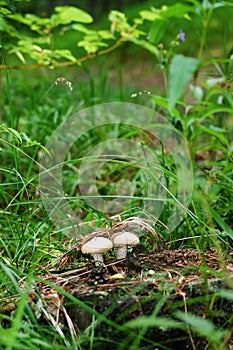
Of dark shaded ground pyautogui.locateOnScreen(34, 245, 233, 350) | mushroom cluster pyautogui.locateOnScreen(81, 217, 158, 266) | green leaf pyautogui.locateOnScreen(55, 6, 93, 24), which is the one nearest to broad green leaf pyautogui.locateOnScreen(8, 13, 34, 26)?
green leaf pyautogui.locateOnScreen(55, 6, 93, 24)

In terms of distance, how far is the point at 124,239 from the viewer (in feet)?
4.92

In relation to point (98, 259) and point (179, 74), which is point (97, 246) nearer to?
point (98, 259)

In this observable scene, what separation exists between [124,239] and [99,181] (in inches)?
58.0

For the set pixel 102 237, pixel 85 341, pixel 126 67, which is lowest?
pixel 126 67

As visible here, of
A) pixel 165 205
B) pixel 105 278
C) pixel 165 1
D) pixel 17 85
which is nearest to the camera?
pixel 105 278

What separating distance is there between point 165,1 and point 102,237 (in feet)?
21.5

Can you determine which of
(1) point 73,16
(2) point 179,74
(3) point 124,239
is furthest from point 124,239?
(1) point 73,16

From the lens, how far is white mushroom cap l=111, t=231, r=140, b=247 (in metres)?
1.50

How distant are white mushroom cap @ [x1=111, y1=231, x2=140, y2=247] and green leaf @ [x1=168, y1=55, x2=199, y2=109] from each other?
0.50 m

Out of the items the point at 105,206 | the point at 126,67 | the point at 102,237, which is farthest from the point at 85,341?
the point at 126,67

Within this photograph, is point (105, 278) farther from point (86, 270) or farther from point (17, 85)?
point (17, 85)

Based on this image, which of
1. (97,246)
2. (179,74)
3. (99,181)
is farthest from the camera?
(99,181)

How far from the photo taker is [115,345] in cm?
127

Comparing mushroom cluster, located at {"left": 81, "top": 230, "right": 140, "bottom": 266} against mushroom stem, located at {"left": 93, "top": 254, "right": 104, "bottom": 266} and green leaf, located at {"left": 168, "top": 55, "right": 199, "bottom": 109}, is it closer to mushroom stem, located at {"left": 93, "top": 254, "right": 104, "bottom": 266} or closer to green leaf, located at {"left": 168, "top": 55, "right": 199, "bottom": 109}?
mushroom stem, located at {"left": 93, "top": 254, "right": 104, "bottom": 266}
